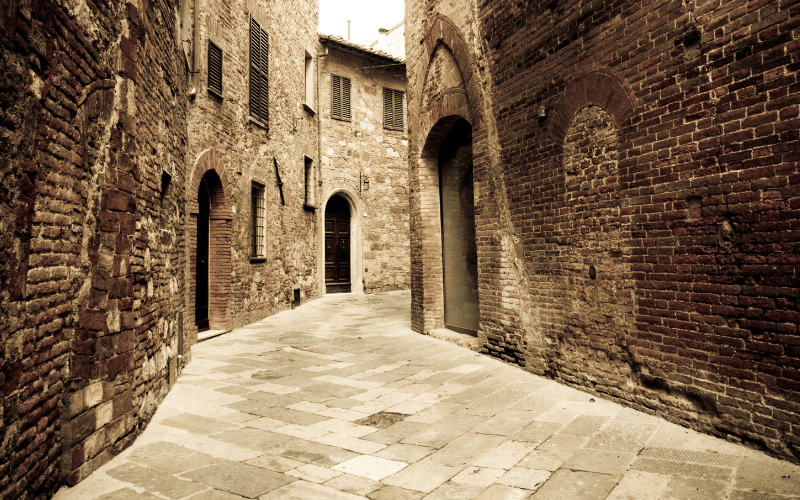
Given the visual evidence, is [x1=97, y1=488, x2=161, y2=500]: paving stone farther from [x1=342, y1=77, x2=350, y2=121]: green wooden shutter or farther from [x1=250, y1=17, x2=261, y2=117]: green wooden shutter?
[x1=342, y1=77, x2=350, y2=121]: green wooden shutter

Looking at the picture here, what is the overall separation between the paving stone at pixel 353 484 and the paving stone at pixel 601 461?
119cm

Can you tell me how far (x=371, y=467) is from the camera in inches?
120

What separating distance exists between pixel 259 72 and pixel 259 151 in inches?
68.9

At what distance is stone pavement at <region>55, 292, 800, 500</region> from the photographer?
8.82 feet

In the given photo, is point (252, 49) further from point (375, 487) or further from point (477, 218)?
point (375, 487)

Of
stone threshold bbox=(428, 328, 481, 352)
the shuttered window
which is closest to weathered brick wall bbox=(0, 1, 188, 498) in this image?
stone threshold bbox=(428, 328, 481, 352)

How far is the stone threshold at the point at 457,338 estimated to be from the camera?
6590 millimetres

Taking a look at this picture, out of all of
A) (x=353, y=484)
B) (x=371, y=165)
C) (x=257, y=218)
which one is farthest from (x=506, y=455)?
(x=371, y=165)

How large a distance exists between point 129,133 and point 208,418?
2307 mm

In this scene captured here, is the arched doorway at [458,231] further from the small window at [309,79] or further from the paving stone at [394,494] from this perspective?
the small window at [309,79]

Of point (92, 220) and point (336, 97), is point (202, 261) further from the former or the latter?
point (336, 97)

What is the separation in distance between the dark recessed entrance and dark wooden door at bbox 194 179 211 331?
268 inches

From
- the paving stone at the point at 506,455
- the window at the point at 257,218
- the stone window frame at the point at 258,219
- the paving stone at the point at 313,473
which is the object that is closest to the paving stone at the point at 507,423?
the paving stone at the point at 506,455

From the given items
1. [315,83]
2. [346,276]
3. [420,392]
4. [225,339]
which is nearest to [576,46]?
[420,392]
